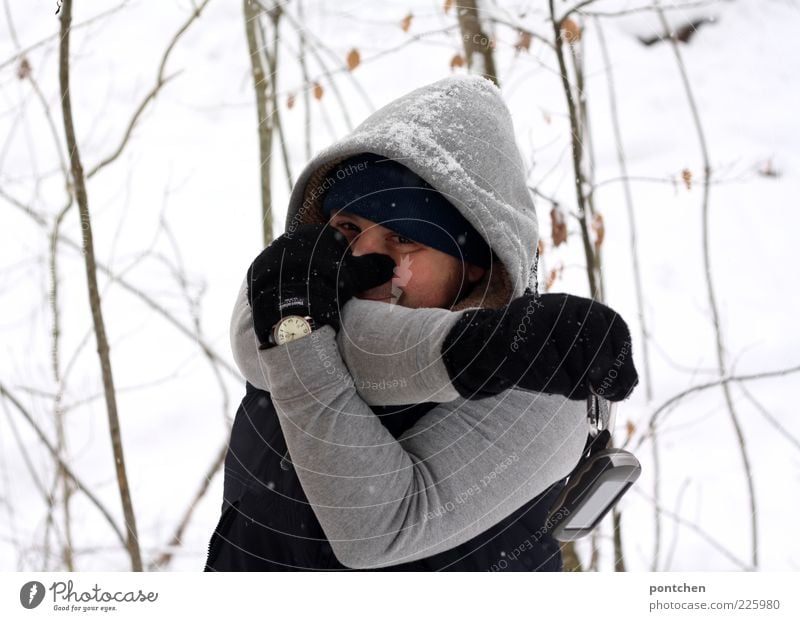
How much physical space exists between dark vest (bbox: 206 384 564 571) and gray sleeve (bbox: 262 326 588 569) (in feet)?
0.11

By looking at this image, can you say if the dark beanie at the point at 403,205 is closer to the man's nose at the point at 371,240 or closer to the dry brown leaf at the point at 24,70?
the man's nose at the point at 371,240

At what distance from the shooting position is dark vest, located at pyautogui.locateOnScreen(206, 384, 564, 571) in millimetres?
461

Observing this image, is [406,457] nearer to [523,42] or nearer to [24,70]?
[523,42]

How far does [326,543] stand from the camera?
0.47 meters

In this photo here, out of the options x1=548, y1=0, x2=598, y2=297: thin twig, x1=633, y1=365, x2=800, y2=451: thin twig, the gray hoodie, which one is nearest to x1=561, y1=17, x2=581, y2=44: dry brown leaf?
x1=548, y1=0, x2=598, y2=297: thin twig

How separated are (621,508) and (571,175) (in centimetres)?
34

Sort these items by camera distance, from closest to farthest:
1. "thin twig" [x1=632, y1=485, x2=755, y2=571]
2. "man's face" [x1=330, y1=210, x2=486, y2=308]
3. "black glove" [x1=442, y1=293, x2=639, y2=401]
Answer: "black glove" [x1=442, y1=293, x2=639, y2=401]
"man's face" [x1=330, y1=210, x2=486, y2=308]
"thin twig" [x1=632, y1=485, x2=755, y2=571]

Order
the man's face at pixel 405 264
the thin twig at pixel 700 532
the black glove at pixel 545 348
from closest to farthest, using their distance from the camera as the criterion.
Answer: the black glove at pixel 545 348, the man's face at pixel 405 264, the thin twig at pixel 700 532

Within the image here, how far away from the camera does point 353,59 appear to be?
723mm

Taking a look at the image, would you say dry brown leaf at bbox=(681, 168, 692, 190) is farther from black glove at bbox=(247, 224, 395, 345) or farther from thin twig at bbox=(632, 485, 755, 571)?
black glove at bbox=(247, 224, 395, 345)

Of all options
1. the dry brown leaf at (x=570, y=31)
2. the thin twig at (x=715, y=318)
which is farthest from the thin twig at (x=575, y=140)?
the thin twig at (x=715, y=318)

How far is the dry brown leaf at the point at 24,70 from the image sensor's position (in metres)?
0.70

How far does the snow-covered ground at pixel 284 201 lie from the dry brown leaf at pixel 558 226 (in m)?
0.01

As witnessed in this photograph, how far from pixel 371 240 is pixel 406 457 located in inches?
6.0
